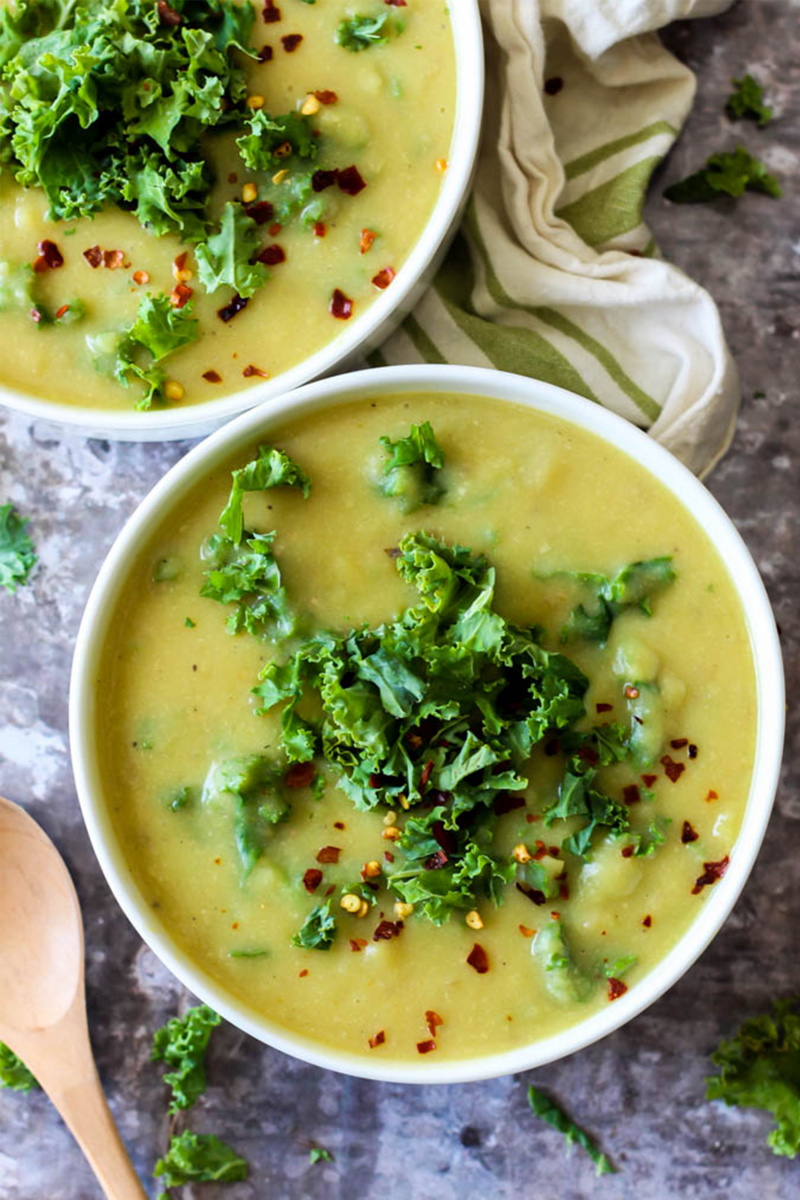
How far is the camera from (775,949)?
8.46 feet

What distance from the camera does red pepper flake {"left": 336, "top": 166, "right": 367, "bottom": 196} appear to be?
2205 millimetres

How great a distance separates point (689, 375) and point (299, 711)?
3.56 ft

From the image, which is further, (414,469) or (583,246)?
(583,246)

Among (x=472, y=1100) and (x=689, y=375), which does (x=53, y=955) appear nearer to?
(x=472, y=1100)

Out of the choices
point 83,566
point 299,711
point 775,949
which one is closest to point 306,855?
point 299,711

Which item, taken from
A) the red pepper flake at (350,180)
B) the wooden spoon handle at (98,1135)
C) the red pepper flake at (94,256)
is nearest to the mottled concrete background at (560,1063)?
the wooden spoon handle at (98,1135)

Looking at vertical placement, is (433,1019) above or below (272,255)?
below

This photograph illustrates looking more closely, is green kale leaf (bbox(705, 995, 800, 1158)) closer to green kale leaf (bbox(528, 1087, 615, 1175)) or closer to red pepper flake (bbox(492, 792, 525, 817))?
green kale leaf (bbox(528, 1087, 615, 1175))

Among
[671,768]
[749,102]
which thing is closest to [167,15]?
[749,102]

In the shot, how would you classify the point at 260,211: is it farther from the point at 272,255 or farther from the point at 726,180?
the point at 726,180

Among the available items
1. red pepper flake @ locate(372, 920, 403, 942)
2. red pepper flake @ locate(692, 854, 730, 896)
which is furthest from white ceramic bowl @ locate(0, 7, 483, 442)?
red pepper flake @ locate(692, 854, 730, 896)

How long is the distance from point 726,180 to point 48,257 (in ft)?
4.61

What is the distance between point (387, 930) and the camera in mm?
2086

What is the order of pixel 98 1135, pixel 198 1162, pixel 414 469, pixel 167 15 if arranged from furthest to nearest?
pixel 198 1162, pixel 98 1135, pixel 167 15, pixel 414 469
